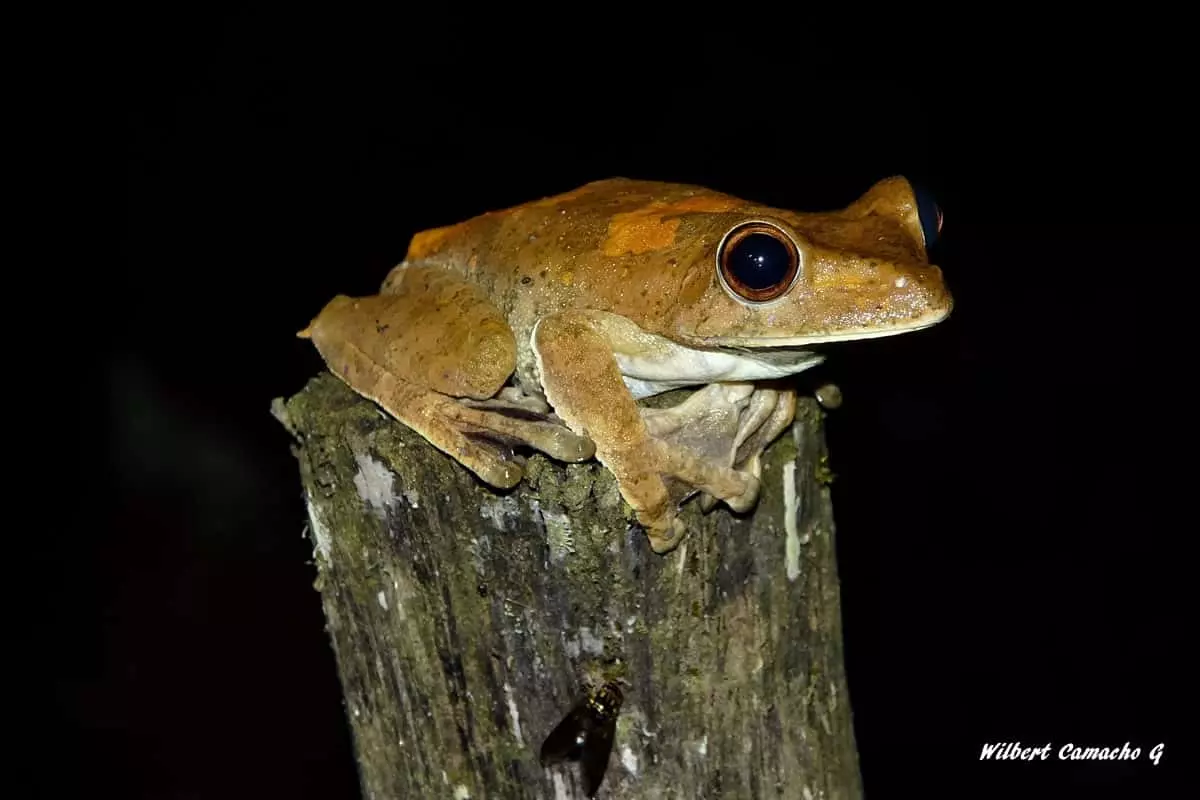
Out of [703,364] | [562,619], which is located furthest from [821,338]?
[562,619]

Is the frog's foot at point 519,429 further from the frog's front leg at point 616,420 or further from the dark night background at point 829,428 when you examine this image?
the dark night background at point 829,428

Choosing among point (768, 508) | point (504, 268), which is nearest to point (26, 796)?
point (504, 268)

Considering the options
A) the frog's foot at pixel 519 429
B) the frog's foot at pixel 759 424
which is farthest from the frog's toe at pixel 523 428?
the frog's foot at pixel 759 424

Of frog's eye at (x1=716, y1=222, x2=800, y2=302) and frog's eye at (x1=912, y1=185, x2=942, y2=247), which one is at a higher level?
frog's eye at (x1=912, y1=185, x2=942, y2=247)

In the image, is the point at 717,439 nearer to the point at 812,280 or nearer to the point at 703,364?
the point at 703,364

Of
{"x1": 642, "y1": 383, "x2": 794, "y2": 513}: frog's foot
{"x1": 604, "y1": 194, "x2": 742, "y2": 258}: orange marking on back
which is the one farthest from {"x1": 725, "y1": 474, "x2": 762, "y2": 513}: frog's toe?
{"x1": 604, "y1": 194, "x2": 742, "y2": 258}: orange marking on back

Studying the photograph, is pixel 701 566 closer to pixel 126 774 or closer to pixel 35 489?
pixel 126 774

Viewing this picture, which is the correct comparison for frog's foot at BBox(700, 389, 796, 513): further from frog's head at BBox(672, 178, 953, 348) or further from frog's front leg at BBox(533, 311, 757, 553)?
frog's head at BBox(672, 178, 953, 348)

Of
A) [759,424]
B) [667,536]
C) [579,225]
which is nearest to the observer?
[667,536]
